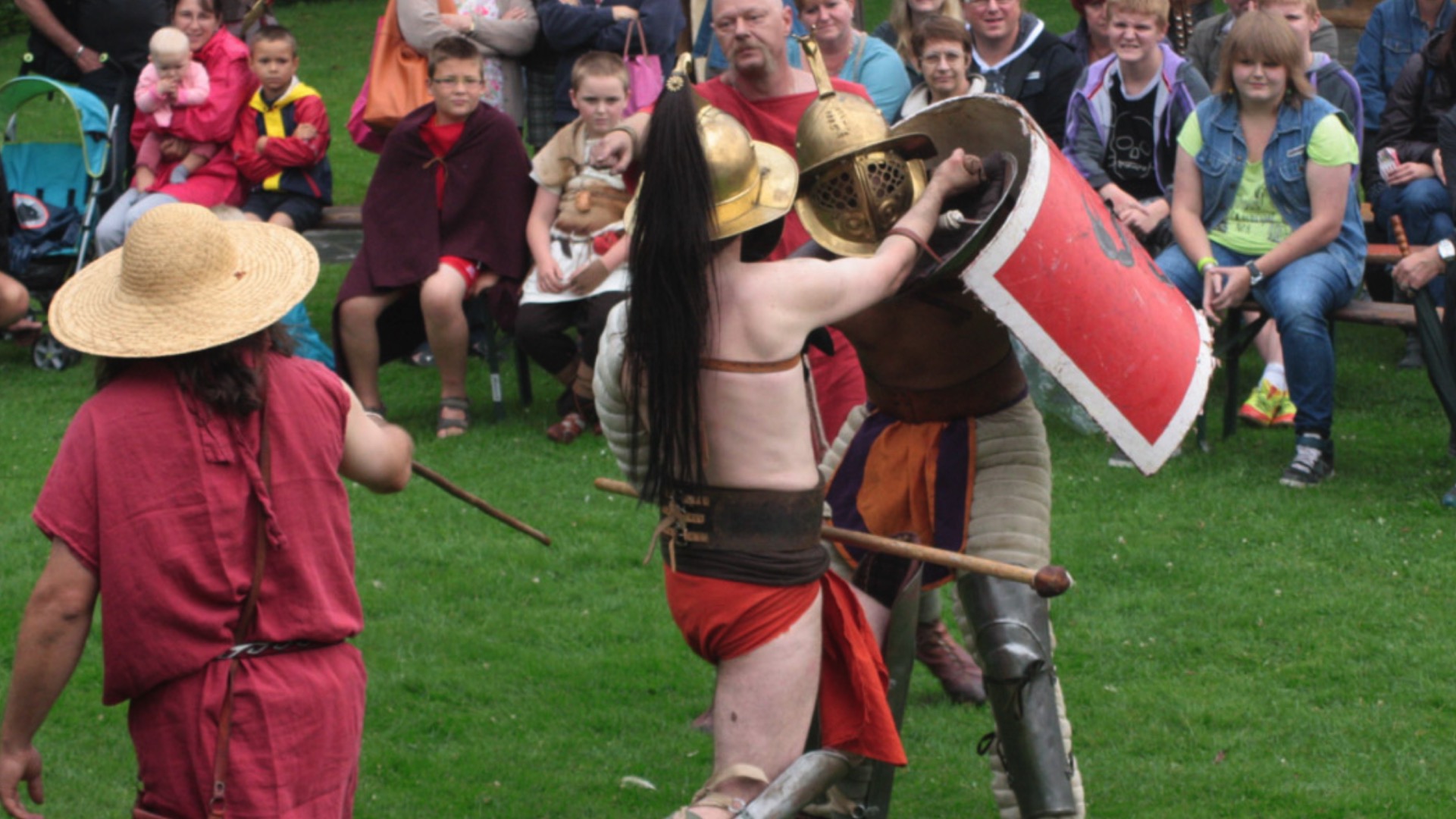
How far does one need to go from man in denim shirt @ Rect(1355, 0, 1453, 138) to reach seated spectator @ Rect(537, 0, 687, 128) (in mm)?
3267

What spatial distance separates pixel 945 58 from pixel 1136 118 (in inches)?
41.0

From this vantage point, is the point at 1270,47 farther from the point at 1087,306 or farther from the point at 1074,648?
the point at 1087,306

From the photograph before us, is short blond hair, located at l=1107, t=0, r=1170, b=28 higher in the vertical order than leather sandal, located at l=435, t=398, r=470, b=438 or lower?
higher

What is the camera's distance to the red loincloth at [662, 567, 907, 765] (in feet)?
11.5

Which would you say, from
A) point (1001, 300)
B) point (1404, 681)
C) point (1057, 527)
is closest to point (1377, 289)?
point (1057, 527)

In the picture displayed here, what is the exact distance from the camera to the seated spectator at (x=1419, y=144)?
25.3 feet

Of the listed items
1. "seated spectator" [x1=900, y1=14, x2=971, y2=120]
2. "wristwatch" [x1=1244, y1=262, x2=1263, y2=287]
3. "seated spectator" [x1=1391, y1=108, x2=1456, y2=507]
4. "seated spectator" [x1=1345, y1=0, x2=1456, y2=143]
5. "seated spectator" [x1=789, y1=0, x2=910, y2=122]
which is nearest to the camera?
"seated spectator" [x1=1391, y1=108, x2=1456, y2=507]

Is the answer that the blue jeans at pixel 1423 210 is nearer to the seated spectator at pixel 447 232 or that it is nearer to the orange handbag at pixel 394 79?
the seated spectator at pixel 447 232

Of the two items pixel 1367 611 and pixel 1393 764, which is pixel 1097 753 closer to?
pixel 1393 764

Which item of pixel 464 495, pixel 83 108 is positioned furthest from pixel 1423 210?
pixel 83 108

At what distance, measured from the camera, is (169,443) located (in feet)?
9.62

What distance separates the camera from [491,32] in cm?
844

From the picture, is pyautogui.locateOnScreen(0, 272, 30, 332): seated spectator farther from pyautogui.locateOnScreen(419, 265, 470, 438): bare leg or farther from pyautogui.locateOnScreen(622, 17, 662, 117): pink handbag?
pyautogui.locateOnScreen(622, 17, 662, 117): pink handbag

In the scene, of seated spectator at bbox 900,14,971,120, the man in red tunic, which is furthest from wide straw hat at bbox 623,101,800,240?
seated spectator at bbox 900,14,971,120
